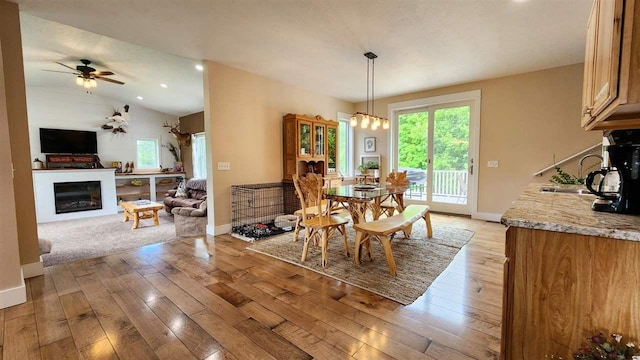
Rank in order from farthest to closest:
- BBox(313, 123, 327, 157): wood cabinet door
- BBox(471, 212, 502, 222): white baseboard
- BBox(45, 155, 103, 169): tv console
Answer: BBox(45, 155, 103, 169): tv console, BBox(313, 123, 327, 157): wood cabinet door, BBox(471, 212, 502, 222): white baseboard

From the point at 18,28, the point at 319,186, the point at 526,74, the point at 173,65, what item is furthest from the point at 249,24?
the point at 526,74

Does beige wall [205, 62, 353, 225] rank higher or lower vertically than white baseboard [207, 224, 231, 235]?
higher

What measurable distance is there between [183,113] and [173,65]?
3.53 meters

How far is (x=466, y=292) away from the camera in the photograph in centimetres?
234

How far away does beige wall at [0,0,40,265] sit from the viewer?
2498 millimetres

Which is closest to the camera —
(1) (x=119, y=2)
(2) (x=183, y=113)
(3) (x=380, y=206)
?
(1) (x=119, y=2)

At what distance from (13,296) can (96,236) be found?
2742 millimetres

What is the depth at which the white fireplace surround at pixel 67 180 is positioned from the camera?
566 cm

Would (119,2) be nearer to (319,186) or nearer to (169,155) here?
(319,186)

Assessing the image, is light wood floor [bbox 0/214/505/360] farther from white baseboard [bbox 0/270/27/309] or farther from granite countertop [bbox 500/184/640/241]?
granite countertop [bbox 500/184/640/241]

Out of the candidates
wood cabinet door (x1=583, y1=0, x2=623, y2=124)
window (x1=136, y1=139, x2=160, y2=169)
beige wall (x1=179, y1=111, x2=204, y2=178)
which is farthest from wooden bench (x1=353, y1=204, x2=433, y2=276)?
window (x1=136, y1=139, x2=160, y2=169)

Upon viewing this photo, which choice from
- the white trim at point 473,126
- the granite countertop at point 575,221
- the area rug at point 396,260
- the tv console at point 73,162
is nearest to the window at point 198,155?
the tv console at point 73,162

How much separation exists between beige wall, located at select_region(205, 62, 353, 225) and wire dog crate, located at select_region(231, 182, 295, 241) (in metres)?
0.13

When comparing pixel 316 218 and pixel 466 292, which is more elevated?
pixel 316 218
